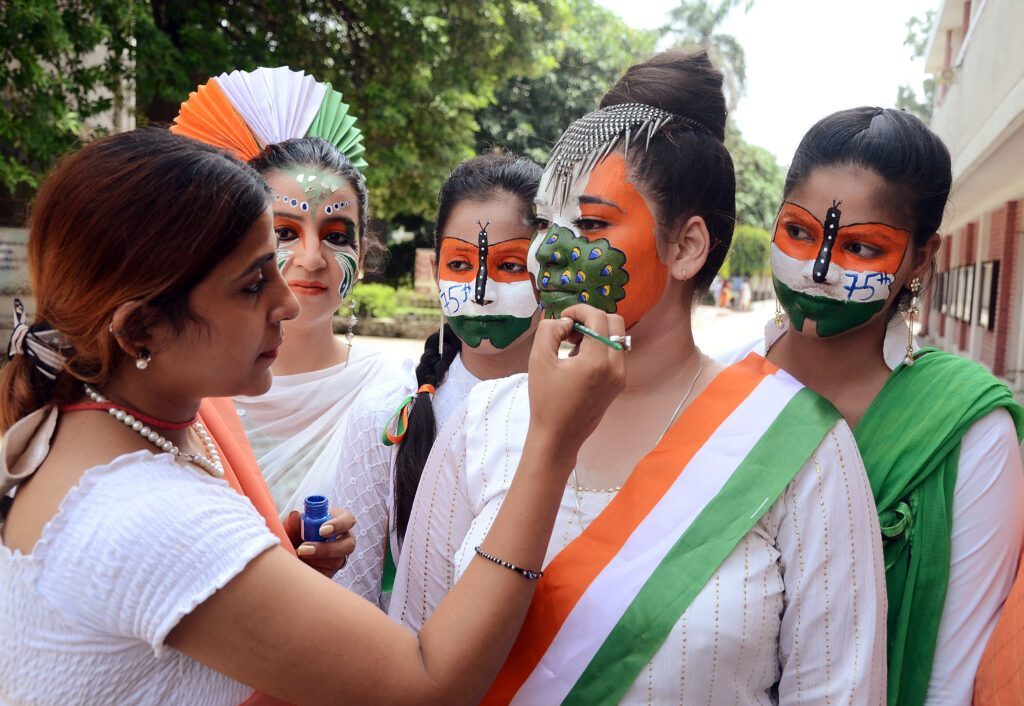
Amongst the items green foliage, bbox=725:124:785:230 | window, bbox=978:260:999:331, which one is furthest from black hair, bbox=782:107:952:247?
green foliage, bbox=725:124:785:230

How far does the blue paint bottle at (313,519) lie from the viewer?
6.12 feet

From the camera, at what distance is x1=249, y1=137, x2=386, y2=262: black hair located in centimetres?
286

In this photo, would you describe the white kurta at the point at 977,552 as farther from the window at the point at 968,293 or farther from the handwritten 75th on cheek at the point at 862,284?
the window at the point at 968,293

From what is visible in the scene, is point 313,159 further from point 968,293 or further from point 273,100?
point 968,293

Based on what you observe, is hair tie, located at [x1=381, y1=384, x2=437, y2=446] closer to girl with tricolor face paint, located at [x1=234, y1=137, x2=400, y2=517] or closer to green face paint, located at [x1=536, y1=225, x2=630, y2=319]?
girl with tricolor face paint, located at [x1=234, y1=137, x2=400, y2=517]

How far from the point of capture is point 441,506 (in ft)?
6.21

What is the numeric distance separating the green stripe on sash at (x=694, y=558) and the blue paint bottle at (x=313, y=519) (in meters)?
0.63

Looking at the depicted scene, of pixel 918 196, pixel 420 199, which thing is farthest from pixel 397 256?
pixel 918 196

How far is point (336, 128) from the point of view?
311 cm

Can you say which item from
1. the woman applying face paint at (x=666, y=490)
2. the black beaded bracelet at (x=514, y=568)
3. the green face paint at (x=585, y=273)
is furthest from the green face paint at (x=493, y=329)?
the black beaded bracelet at (x=514, y=568)

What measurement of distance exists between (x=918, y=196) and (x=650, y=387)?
2.71 feet

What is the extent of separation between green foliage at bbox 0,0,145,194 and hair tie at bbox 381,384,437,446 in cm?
592

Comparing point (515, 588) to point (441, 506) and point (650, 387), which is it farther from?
point (650, 387)

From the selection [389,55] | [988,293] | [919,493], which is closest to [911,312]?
[919,493]
